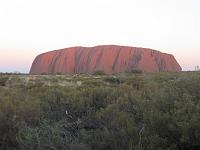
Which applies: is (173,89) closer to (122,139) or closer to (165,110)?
A: (165,110)

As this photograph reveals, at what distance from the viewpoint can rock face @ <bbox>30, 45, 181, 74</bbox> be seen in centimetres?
8612

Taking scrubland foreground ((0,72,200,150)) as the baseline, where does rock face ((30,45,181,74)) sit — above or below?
below

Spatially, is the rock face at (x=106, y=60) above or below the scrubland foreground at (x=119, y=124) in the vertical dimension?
below

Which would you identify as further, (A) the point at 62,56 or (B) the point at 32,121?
(A) the point at 62,56

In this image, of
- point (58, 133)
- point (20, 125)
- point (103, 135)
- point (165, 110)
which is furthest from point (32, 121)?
point (165, 110)

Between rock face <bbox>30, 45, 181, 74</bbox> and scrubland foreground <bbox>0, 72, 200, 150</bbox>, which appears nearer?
scrubland foreground <bbox>0, 72, 200, 150</bbox>

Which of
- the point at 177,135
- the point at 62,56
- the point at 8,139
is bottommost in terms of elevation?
the point at 62,56

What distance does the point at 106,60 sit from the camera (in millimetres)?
88688

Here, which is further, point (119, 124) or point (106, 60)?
point (106, 60)

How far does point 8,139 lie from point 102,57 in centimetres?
7963

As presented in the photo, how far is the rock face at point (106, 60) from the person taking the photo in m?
86.1

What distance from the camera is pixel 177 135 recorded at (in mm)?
7449

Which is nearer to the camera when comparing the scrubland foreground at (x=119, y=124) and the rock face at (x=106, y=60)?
the scrubland foreground at (x=119, y=124)

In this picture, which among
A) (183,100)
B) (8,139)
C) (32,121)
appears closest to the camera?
(183,100)
